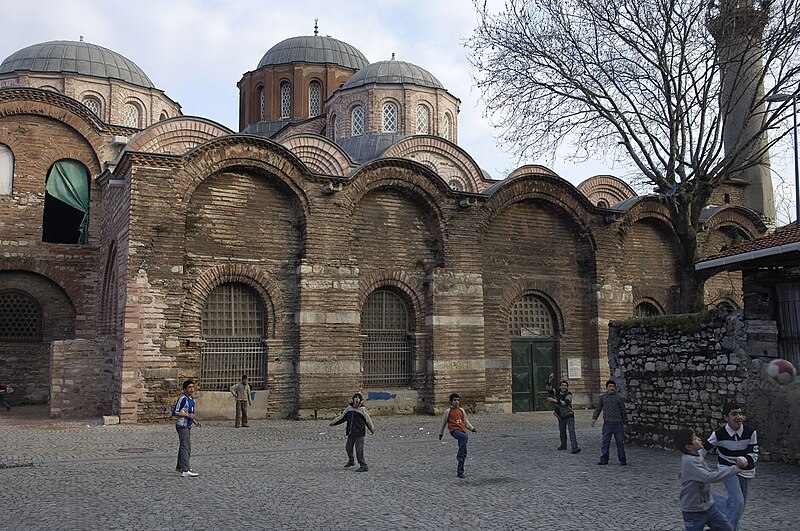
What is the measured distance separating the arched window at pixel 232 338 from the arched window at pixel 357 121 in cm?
1210

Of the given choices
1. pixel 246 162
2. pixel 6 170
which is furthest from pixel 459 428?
pixel 6 170

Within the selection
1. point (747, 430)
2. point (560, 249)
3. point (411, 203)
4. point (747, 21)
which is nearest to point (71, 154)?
point (411, 203)

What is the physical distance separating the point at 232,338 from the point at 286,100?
18.1 metres

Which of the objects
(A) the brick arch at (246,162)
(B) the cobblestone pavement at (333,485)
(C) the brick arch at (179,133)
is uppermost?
(C) the brick arch at (179,133)

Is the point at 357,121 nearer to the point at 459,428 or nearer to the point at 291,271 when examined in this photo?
the point at 291,271

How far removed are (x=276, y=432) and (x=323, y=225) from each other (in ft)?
16.9

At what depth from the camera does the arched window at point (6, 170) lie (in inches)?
786

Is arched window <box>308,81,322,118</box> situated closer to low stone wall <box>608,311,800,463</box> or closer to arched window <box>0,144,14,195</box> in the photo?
arched window <box>0,144,14,195</box>

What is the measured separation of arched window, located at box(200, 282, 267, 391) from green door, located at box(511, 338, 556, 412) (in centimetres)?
682

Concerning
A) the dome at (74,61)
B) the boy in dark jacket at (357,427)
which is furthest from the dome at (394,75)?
the boy in dark jacket at (357,427)

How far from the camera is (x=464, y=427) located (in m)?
10.1

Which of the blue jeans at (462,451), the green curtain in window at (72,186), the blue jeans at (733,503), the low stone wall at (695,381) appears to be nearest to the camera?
the blue jeans at (733,503)

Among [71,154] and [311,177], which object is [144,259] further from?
[71,154]

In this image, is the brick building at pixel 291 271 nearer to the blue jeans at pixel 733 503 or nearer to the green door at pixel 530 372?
the green door at pixel 530 372
